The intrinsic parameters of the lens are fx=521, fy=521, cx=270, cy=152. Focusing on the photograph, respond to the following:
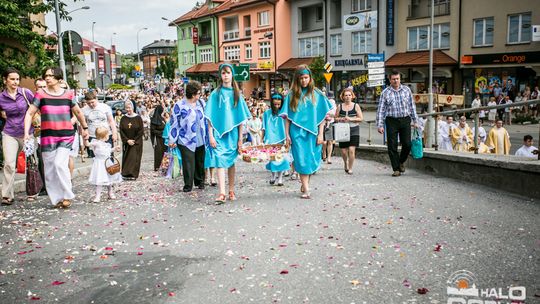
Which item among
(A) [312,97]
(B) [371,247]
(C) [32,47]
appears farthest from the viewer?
(C) [32,47]

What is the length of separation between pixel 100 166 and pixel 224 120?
2163mm

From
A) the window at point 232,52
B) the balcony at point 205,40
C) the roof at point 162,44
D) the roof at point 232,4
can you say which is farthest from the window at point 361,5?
the roof at point 162,44

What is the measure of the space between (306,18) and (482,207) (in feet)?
151

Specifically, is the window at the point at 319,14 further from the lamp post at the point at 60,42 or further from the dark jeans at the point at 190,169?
the dark jeans at the point at 190,169

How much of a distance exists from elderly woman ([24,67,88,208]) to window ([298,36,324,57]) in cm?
4147

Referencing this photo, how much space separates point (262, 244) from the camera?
527 cm

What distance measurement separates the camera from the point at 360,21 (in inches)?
1667

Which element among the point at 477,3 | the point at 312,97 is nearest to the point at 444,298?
the point at 312,97

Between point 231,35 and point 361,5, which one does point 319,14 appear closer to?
point 361,5

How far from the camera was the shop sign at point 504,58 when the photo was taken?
101 ft

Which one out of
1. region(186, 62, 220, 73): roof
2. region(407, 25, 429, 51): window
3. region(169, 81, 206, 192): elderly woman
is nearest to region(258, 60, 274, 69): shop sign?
region(186, 62, 220, 73): roof

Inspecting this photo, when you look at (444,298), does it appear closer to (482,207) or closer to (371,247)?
(371,247)

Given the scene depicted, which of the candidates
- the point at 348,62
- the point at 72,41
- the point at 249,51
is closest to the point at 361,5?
the point at 348,62

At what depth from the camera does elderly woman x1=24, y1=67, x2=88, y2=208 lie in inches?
287
